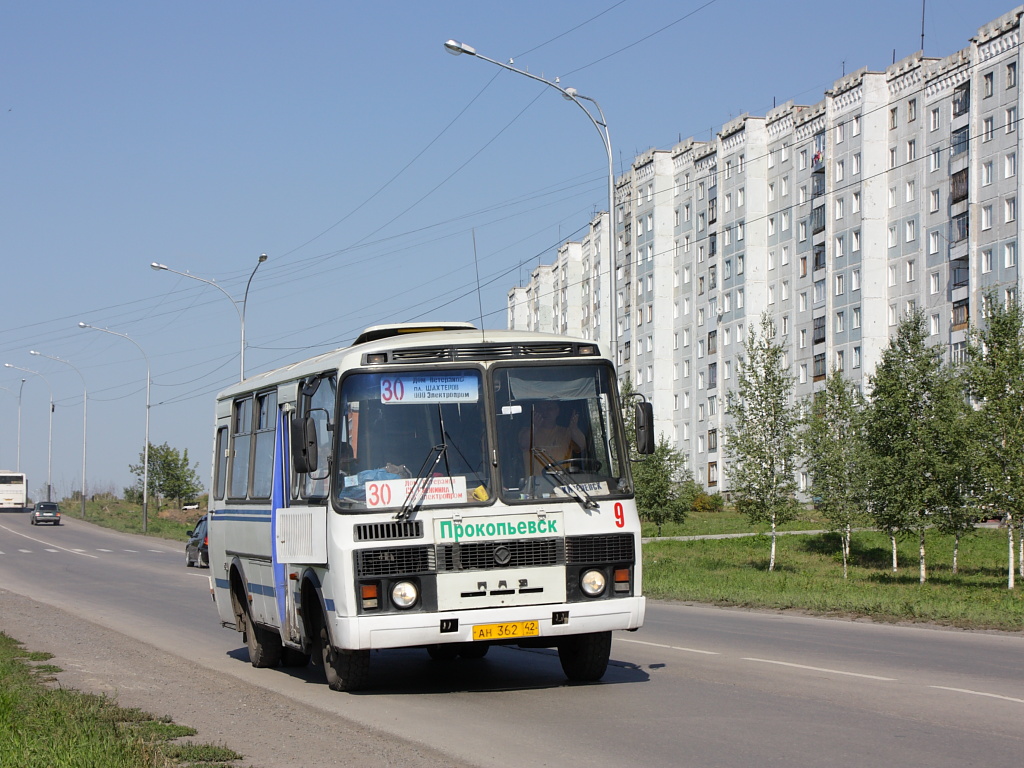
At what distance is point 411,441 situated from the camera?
10922 mm

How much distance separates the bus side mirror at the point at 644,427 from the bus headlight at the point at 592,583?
1141mm

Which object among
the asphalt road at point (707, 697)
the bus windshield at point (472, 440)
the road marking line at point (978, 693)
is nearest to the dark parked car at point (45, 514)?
the asphalt road at point (707, 697)

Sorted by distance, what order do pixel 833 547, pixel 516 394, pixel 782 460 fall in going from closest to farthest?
1. pixel 516 394
2. pixel 782 460
3. pixel 833 547

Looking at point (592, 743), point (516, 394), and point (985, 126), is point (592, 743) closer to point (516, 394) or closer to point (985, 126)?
point (516, 394)

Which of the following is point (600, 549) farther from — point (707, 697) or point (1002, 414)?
point (1002, 414)

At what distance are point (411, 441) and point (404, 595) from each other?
127cm

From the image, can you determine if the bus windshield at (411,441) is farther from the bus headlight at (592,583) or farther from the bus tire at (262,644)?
the bus tire at (262,644)

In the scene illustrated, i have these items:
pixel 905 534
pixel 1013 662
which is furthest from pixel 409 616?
pixel 905 534

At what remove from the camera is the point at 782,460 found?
45500 mm

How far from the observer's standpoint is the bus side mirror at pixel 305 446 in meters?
10.8

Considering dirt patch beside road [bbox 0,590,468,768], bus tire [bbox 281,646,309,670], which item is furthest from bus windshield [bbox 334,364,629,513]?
bus tire [bbox 281,646,309,670]

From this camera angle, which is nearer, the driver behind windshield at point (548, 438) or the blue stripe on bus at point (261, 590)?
the driver behind windshield at point (548, 438)

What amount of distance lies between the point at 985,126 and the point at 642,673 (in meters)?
61.7

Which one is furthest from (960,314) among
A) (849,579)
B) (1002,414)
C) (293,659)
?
(293,659)
